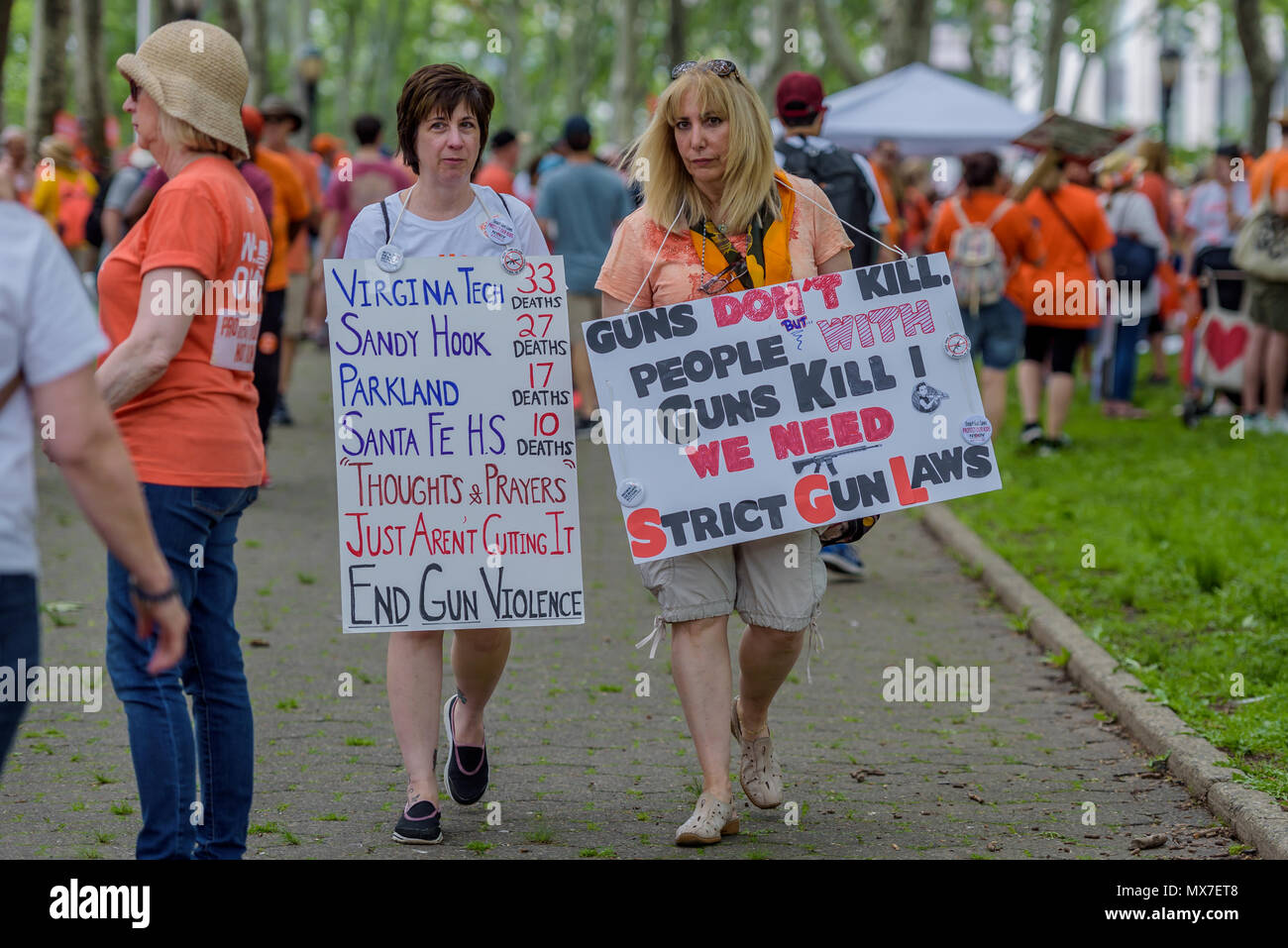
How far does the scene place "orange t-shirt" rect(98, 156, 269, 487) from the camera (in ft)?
13.2

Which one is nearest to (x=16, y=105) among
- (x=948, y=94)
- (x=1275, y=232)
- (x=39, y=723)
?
(x=948, y=94)

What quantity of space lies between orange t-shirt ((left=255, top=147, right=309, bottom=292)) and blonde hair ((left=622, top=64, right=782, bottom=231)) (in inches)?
217

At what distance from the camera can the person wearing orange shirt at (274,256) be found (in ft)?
31.6

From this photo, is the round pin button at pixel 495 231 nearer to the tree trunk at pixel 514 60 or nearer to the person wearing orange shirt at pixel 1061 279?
the person wearing orange shirt at pixel 1061 279

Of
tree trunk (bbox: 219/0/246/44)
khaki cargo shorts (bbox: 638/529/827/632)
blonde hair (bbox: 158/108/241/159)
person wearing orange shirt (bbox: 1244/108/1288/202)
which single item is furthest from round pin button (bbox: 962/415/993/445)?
tree trunk (bbox: 219/0/246/44)

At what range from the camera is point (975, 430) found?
5137 millimetres

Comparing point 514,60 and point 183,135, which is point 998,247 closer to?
point 183,135

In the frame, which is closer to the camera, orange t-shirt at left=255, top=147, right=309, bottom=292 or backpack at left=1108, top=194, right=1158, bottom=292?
orange t-shirt at left=255, top=147, right=309, bottom=292

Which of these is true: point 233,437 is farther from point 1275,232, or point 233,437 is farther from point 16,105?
point 16,105

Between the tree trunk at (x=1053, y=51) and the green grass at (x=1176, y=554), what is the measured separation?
2323 cm

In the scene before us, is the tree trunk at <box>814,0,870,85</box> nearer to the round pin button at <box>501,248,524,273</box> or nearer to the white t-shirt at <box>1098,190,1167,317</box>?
the white t-shirt at <box>1098,190,1167,317</box>

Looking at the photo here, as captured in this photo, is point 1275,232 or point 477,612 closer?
point 477,612
